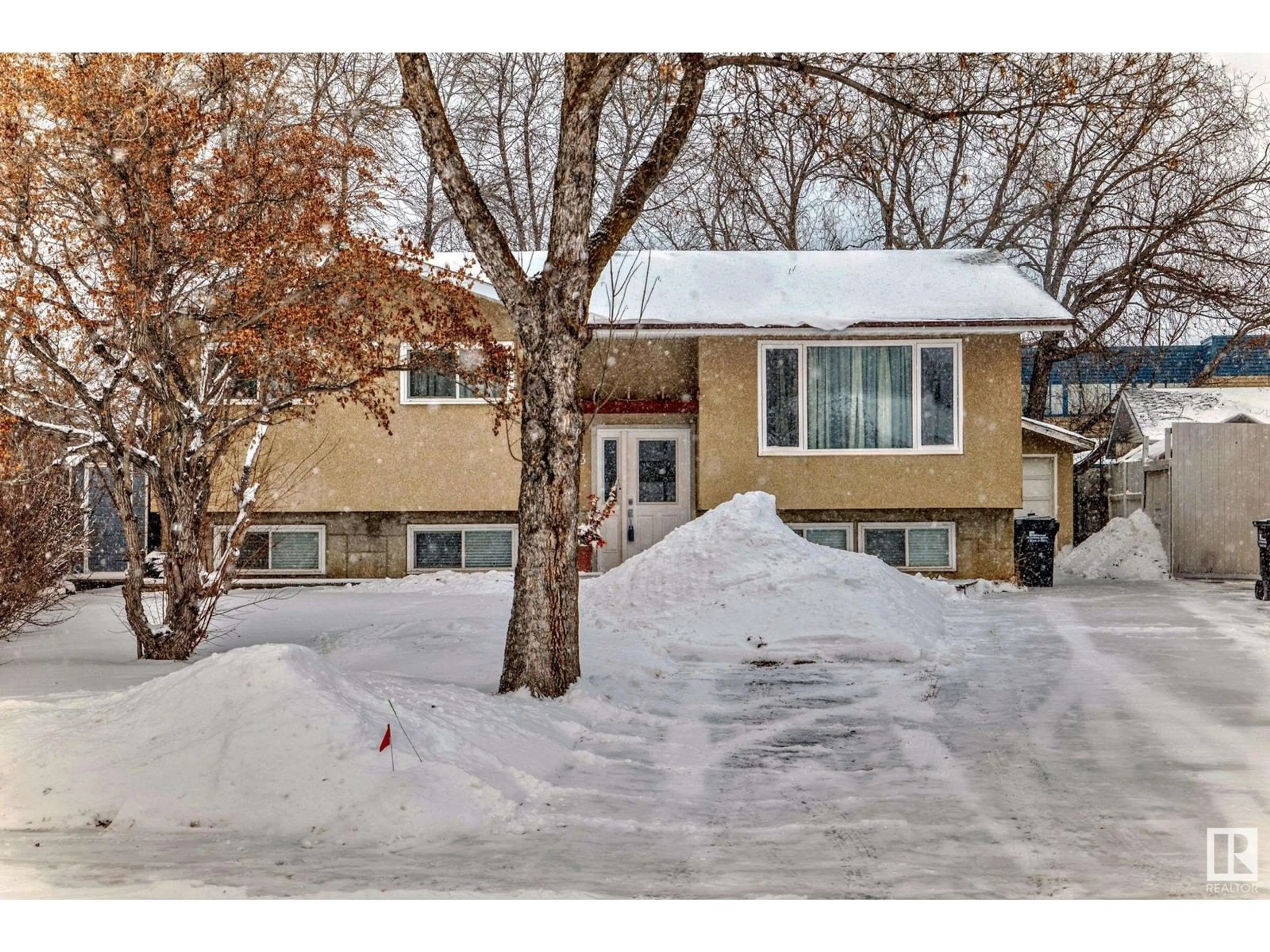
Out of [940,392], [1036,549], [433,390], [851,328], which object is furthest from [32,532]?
[1036,549]

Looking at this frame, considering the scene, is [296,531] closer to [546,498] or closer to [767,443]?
[767,443]

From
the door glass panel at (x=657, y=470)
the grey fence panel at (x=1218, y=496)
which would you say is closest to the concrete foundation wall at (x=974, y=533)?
the door glass panel at (x=657, y=470)

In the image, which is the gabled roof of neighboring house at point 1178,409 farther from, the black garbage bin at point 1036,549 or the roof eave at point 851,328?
the roof eave at point 851,328

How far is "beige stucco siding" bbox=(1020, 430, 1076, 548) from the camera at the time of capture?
2503 centimetres

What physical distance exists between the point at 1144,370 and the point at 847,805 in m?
31.0

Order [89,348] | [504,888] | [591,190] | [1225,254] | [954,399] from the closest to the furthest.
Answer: [504,888], [591,190], [89,348], [954,399], [1225,254]

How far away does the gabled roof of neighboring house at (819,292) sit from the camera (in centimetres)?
1688

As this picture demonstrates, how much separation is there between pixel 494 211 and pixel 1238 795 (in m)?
22.8

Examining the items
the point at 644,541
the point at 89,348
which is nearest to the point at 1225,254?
the point at 644,541

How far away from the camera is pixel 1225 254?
22.9 metres

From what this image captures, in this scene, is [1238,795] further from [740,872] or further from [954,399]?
[954,399]

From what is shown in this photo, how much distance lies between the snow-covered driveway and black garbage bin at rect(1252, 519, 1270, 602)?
20.8 ft

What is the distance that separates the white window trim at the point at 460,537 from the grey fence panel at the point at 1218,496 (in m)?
11.3

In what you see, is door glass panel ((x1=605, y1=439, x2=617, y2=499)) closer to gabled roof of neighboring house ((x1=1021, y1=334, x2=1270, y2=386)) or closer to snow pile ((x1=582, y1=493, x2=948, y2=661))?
snow pile ((x1=582, y1=493, x2=948, y2=661))
